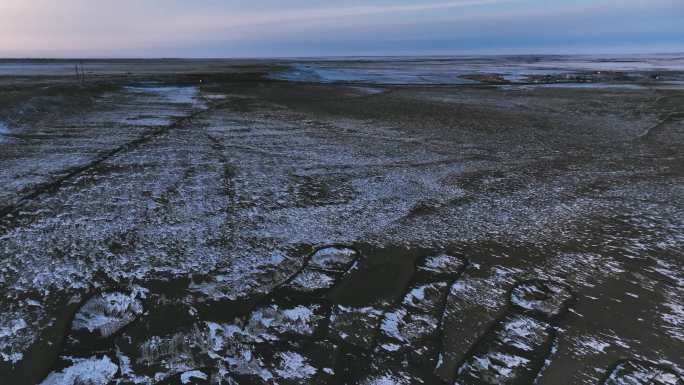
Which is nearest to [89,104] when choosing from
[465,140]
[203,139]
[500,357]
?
[203,139]

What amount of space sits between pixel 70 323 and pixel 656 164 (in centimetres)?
737

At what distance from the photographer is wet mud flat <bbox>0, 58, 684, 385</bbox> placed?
85.2 inches

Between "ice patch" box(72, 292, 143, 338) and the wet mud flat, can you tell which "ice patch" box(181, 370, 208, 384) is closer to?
the wet mud flat

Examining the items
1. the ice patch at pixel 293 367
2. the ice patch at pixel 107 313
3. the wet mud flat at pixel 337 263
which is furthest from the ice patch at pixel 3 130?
the ice patch at pixel 293 367

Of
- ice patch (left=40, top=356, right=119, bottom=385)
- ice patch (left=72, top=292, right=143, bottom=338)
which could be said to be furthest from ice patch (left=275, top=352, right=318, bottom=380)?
ice patch (left=72, top=292, right=143, bottom=338)

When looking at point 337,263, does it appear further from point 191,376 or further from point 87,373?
point 87,373

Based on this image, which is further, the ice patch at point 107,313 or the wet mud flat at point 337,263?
the ice patch at point 107,313

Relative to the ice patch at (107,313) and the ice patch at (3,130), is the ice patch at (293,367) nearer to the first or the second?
the ice patch at (107,313)

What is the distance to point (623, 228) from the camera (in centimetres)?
380

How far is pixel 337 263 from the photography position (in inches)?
125

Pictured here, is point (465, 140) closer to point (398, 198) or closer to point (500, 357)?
point (398, 198)

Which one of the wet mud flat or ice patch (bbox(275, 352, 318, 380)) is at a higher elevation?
the wet mud flat

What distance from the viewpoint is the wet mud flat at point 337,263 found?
2.16 meters

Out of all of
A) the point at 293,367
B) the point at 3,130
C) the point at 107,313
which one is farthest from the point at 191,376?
the point at 3,130
